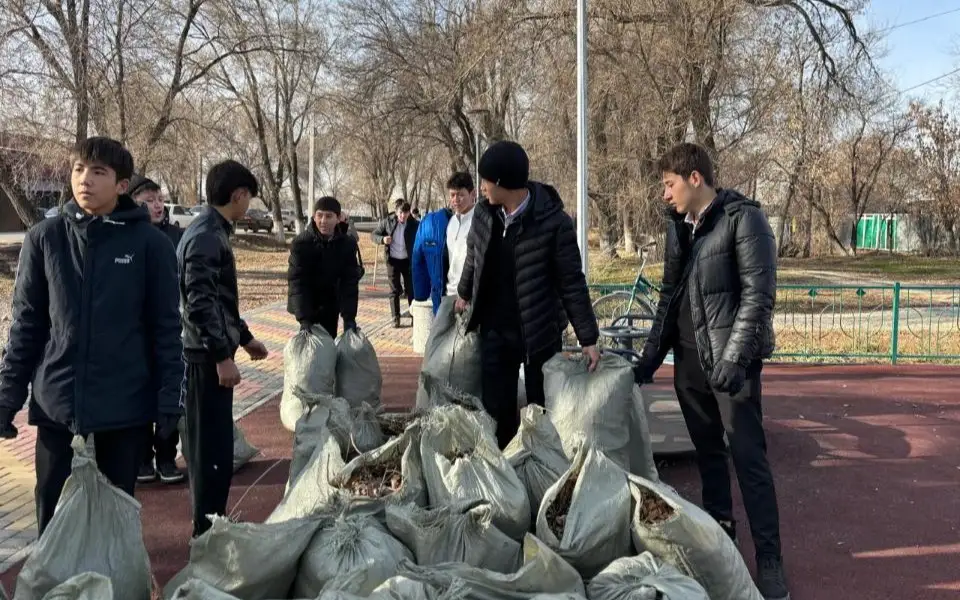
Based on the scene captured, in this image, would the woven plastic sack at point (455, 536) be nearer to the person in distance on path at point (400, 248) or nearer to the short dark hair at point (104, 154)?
the short dark hair at point (104, 154)

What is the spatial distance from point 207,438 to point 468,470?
128cm

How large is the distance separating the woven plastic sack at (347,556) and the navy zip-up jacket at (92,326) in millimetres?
771

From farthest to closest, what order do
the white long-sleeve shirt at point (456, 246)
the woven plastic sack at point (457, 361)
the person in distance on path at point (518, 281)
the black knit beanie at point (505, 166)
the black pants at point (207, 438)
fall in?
the white long-sleeve shirt at point (456, 246) < the woven plastic sack at point (457, 361) < the person in distance on path at point (518, 281) < the black knit beanie at point (505, 166) < the black pants at point (207, 438)

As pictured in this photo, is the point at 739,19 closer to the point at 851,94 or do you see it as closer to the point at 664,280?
the point at 851,94

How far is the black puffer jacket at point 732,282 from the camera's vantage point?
327 cm

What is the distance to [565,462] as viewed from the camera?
3365mm

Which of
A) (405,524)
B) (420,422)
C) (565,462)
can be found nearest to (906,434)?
(565,462)

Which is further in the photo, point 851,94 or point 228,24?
point 228,24

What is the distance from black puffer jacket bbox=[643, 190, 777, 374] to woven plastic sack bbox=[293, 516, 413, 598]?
156cm

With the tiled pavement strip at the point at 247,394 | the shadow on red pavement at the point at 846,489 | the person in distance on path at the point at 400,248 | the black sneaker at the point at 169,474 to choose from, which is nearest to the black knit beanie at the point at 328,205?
the shadow on red pavement at the point at 846,489

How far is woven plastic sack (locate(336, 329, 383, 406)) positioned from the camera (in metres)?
5.72

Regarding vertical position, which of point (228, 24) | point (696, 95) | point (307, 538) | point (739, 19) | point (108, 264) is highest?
point (228, 24)

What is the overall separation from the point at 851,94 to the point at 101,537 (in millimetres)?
16678

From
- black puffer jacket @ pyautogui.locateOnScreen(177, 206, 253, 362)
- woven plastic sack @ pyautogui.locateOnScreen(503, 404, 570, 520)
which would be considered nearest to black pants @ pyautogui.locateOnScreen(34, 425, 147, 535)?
black puffer jacket @ pyautogui.locateOnScreen(177, 206, 253, 362)
